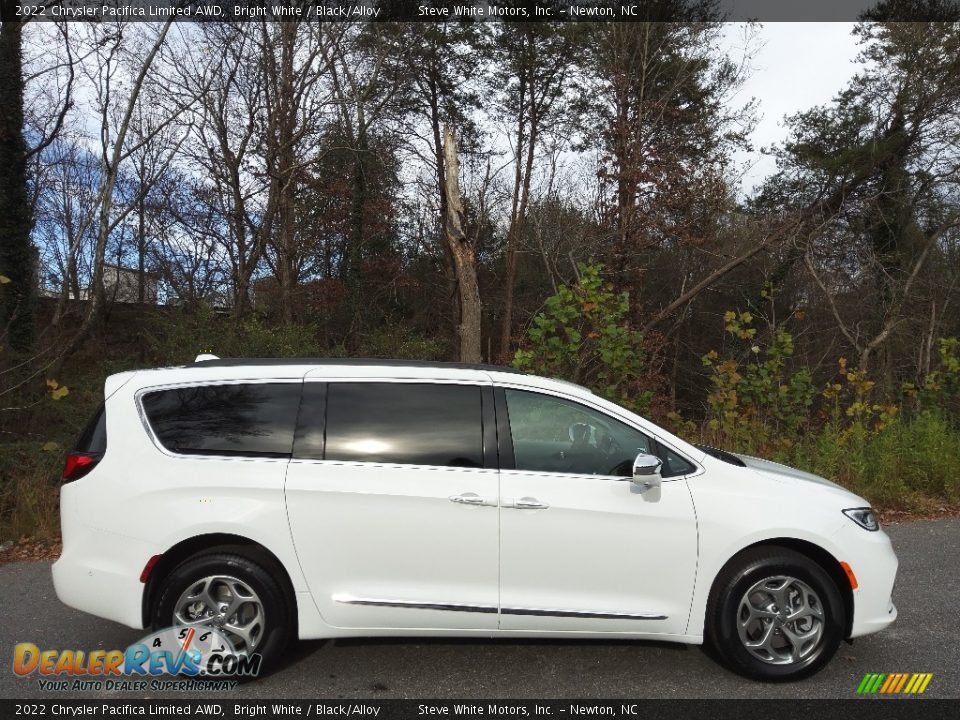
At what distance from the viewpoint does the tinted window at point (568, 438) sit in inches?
151

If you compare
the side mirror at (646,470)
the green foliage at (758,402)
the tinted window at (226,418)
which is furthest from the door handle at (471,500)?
the green foliage at (758,402)

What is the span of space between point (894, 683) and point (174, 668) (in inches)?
151

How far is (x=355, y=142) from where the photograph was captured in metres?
19.9

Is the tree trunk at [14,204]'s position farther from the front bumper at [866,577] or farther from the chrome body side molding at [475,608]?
the front bumper at [866,577]

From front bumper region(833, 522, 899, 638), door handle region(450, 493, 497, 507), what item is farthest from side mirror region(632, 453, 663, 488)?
front bumper region(833, 522, 899, 638)

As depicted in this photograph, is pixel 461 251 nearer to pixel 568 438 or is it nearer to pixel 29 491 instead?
pixel 29 491

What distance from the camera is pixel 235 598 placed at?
3674 millimetres

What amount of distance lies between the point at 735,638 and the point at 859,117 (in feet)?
72.7

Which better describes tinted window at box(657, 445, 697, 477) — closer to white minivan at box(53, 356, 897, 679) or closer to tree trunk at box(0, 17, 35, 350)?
white minivan at box(53, 356, 897, 679)

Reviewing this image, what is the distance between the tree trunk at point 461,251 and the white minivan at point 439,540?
839 cm

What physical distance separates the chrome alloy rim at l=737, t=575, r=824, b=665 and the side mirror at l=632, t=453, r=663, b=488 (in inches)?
32.2

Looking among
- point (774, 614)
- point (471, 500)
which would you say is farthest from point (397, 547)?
point (774, 614)

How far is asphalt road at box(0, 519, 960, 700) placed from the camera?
360cm

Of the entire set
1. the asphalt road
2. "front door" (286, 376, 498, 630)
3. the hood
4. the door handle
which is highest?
the hood
